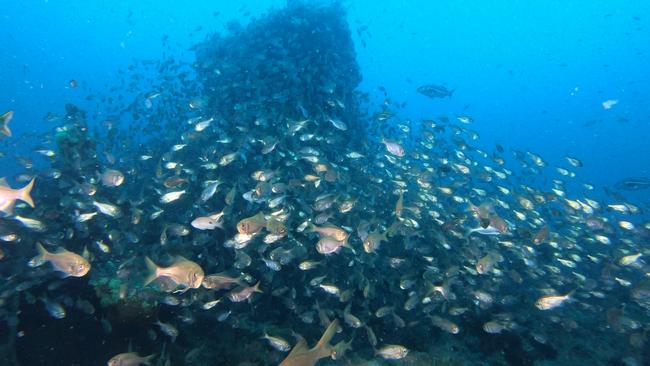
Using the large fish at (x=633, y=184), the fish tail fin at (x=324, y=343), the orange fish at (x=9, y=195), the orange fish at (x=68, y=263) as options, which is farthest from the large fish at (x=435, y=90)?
the orange fish at (x=9, y=195)

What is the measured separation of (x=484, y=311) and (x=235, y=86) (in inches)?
456

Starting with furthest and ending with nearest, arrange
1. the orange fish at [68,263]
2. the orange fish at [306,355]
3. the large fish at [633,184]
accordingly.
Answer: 1. the large fish at [633,184]
2. the orange fish at [68,263]
3. the orange fish at [306,355]

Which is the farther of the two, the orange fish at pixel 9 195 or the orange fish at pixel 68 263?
the orange fish at pixel 68 263

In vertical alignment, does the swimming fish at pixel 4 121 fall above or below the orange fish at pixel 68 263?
above

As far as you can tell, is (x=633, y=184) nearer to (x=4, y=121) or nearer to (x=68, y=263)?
(x=68, y=263)

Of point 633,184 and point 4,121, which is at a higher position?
point 633,184

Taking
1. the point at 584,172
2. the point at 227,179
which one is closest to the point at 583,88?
the point at 584,172

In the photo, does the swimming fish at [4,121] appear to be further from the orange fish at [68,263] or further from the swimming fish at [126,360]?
the swimming fish at [126,360]

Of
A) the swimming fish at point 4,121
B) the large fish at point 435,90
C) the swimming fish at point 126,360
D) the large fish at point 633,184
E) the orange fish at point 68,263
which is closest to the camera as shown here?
the swimming fish at point 126,360

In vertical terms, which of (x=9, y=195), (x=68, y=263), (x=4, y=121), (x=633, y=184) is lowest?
(x=68, y=263)

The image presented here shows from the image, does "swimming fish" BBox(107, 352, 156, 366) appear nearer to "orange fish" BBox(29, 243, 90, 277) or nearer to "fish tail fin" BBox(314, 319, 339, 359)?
"orange fish" BBox(29, 243, 90, 277)

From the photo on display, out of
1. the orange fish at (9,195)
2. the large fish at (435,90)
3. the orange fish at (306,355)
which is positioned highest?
the large fish at (435,90)

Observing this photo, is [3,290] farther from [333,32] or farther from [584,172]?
[584,172]

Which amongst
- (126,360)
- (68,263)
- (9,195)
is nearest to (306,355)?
(126,360)
